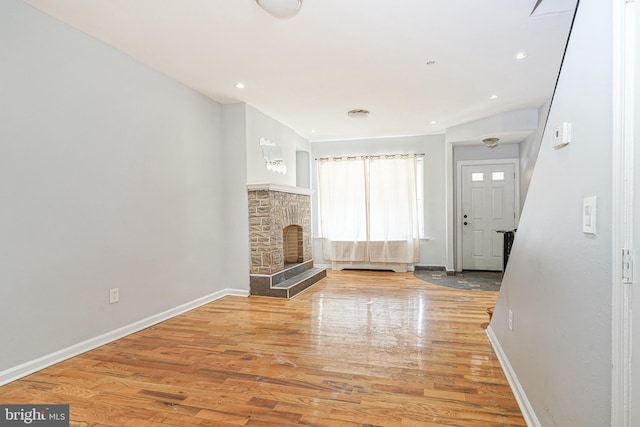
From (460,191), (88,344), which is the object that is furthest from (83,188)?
(460,191)

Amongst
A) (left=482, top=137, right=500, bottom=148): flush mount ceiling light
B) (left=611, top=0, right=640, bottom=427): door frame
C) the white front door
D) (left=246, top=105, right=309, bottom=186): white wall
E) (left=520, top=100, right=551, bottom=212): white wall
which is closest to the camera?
(left=611, top=0, right=640, bottom=427): door frame

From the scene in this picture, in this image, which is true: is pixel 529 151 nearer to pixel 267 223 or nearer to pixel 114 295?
pixel 267 223

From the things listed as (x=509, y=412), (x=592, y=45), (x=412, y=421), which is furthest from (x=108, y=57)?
(x=509, y=412)

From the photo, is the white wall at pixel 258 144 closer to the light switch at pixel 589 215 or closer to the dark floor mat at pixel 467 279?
the dark floor mat at pixel 467 279

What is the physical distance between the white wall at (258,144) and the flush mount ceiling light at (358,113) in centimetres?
127

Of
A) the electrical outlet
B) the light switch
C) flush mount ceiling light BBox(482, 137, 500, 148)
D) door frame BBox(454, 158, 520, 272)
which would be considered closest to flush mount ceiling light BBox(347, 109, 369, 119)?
flush mount ceiling light BBox(482, 137, 500, 148)

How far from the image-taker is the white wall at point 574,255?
1.13 metres

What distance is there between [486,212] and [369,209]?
2.20 m

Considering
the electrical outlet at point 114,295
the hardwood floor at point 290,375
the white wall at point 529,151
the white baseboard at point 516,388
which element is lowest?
the hardwood floor at point 290,375

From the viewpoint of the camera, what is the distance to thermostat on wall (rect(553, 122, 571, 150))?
1426 mm

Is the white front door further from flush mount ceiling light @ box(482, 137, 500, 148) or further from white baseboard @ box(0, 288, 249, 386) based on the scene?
white baseboard @ box(0, 288, 249, 386)

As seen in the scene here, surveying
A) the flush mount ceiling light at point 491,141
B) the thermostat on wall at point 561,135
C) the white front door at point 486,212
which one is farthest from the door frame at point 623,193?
the white front door at point 486,212

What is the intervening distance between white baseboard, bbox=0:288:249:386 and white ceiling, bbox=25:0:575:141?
8.62 feet

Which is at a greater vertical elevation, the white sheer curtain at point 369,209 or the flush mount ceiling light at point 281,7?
the flush mount ceiling light at point 281,7
